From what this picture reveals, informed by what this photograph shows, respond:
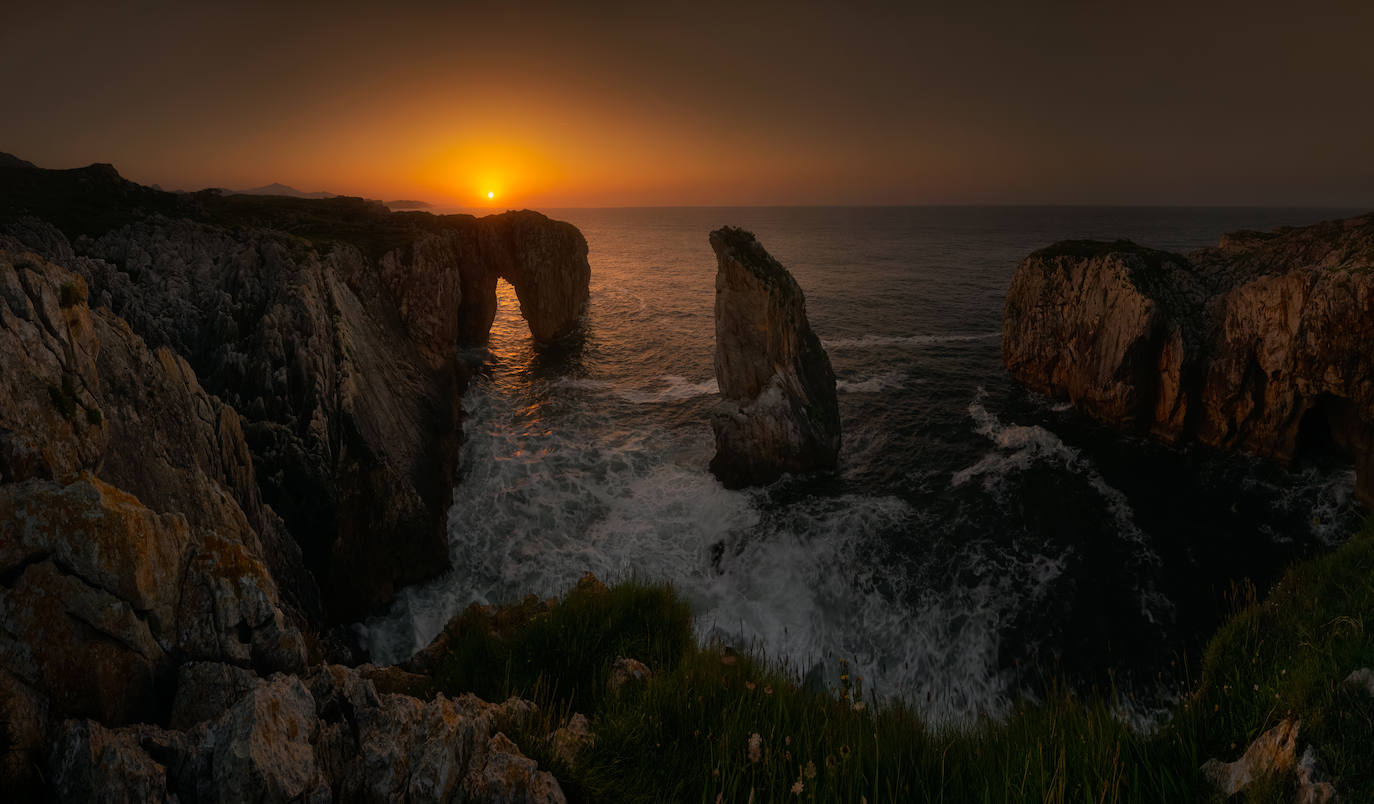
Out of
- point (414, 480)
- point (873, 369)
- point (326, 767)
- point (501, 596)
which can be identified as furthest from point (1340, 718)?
point (873, 369)

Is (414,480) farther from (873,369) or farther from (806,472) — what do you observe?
(873,369)

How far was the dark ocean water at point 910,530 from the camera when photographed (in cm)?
1620

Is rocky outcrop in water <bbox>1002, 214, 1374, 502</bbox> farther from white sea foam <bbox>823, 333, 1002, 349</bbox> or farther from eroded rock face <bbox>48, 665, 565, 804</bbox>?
eroded rock face <bbox>48, 665, 565, 804</bbox>

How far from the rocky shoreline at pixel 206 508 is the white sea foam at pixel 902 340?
2968 centimetres

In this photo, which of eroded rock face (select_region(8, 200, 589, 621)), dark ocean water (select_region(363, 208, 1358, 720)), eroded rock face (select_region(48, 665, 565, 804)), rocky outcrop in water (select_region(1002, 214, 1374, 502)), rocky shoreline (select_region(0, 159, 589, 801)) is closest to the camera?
eroded rock face (select_region(48, 665, 565, 804))

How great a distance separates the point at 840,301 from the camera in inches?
2359

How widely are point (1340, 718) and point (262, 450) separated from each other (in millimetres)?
20194

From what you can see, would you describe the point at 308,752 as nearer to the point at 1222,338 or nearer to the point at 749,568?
the point at 749,568

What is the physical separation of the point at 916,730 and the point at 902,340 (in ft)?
141

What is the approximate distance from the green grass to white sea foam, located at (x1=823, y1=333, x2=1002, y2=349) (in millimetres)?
38069

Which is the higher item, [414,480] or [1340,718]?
[1340,718]

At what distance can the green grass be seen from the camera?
13.5 feet

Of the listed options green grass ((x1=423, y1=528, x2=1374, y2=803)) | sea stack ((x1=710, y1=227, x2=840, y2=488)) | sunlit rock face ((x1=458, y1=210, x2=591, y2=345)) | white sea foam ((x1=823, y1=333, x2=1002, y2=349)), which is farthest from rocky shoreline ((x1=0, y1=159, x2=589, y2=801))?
white sea foam ((x1=823, y1=333, x2=1002, y2=349))

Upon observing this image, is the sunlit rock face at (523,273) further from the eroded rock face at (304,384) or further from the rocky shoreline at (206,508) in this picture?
the eroded rock face at (304,384)
